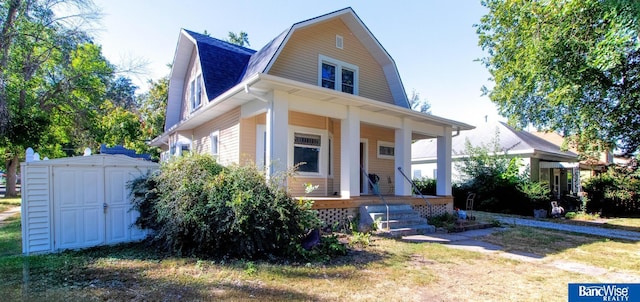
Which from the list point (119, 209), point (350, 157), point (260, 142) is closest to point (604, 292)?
point (350, 157)

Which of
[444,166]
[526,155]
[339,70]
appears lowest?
[444,166]

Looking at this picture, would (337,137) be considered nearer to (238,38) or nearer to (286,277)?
(286,277)

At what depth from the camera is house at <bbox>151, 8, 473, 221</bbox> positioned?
310 inches

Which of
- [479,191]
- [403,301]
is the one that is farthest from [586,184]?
[403,301]

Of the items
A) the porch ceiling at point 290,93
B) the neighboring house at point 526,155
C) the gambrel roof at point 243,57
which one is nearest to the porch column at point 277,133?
the porch ceiling at point 290,93

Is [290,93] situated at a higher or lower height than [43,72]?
lower

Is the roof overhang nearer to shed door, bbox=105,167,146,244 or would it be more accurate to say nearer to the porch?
the porch

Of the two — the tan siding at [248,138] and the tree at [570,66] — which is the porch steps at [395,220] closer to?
the tan siding at [248,138]

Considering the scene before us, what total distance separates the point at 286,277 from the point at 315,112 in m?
4.45

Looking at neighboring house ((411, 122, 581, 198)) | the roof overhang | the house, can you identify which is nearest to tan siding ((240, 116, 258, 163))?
the house

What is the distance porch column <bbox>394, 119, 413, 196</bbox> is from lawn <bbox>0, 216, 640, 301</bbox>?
3.68 meters

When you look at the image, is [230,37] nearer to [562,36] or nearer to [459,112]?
[459,112]

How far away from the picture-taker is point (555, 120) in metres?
12.6

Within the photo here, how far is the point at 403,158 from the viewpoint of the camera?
33.1 feet
